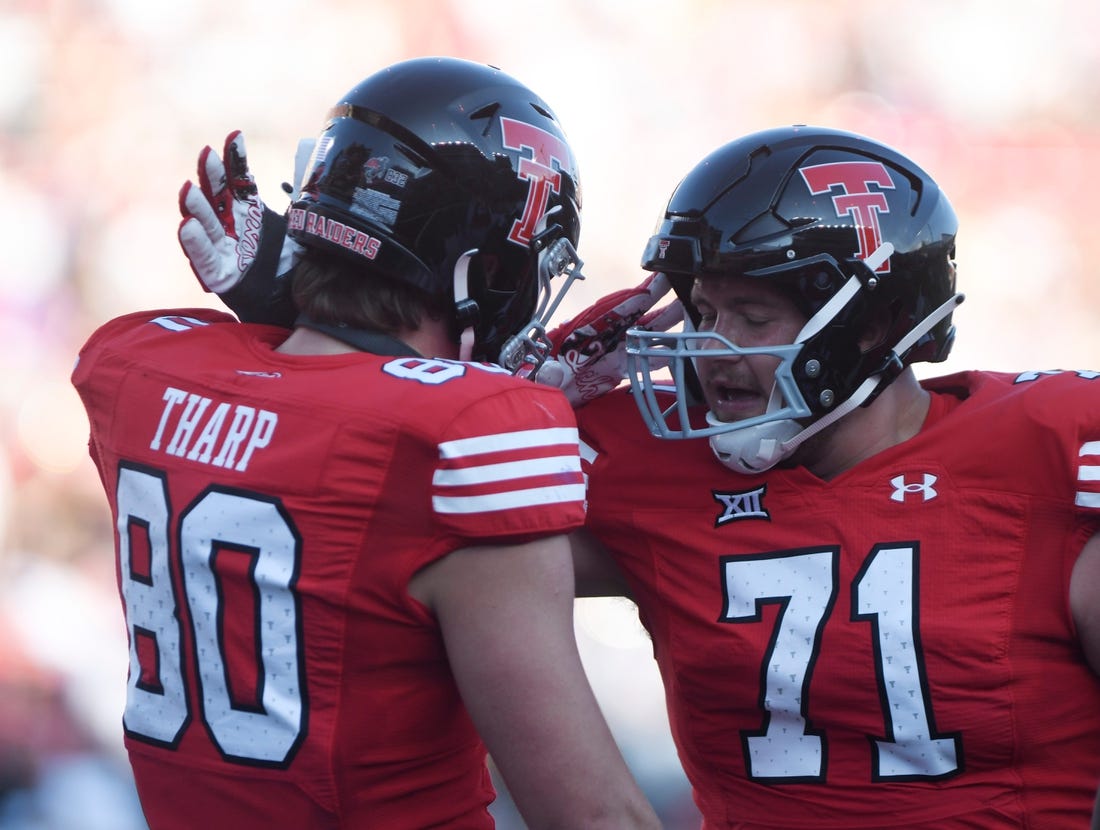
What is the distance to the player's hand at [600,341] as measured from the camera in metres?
1.89

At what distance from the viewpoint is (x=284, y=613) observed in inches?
51.3

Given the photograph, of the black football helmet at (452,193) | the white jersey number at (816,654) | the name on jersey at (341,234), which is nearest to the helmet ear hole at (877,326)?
the white jersey number at (816,654)

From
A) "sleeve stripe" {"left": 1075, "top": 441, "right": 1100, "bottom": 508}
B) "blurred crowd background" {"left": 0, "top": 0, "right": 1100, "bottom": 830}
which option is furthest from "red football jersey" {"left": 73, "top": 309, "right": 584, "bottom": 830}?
"blurred crowd background" {"left": 0, "top": 0, "right": 1100, "bottom": 830}

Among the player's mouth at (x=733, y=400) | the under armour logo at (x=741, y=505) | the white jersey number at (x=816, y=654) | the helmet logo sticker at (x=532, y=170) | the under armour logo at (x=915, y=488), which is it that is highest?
the helmet logo sticker at (x=532, y=170)

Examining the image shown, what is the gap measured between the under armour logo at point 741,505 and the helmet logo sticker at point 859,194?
346mm

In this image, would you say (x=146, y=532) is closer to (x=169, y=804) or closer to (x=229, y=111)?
(x=169, y=804)

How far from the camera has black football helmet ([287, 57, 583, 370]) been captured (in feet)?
4.96

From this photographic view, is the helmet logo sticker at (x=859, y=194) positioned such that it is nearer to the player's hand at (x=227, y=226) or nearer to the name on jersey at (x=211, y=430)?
the player's hand at (x=227, y=226)

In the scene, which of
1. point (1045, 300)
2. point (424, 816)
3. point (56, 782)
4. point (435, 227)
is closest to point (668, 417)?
point (435, 227)

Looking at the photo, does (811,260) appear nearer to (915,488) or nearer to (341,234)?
(915,488)

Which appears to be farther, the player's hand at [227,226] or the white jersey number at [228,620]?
the player's hand at [227,226]

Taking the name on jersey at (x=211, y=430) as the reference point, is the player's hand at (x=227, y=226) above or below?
above

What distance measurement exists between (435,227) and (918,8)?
14.2ft

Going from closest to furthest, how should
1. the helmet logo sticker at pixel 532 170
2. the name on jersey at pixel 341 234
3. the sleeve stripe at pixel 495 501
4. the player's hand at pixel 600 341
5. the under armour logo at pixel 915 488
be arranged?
the sleeve stripe at pixel 495 501, the name on jersey at pixel 341 234, the helmet logo sticker at pixel 532 170, the under armour logo at pixel 915 488, the player's hand at pixel 600 341
